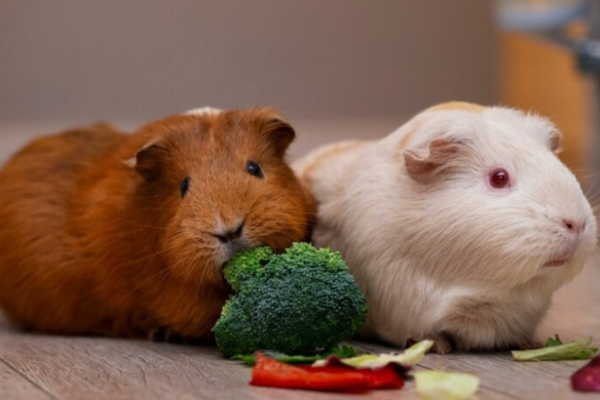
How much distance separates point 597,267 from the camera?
4238 millimetres

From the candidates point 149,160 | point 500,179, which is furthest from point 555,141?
point 149,160

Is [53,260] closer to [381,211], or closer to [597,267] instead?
[381,211]

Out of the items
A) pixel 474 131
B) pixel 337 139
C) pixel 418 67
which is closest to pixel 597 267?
pixel 474 131

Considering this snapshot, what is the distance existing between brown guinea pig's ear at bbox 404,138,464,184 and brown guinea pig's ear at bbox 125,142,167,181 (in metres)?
0.63

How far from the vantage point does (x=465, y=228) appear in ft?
7.75

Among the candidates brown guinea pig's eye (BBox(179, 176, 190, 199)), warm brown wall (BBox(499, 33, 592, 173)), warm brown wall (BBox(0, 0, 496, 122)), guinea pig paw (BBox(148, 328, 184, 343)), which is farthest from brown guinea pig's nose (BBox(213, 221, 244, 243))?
warm brown wall (BBox(499, 33, 592, 173))

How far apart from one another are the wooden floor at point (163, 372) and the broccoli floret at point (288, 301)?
0.10 meters

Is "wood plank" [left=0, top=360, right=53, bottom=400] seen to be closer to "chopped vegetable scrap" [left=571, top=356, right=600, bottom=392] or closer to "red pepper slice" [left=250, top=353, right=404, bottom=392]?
"red pepper slice" [left=250, top=353, right=404, bottom=392]

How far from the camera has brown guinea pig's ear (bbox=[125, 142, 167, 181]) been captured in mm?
2596

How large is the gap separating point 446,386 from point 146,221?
1.02 metres

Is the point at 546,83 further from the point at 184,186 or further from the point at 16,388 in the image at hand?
the point at 16,388

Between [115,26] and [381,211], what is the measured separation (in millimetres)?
4326

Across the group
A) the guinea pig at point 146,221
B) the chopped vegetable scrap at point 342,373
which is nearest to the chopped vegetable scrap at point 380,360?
the chopped vegetable scrap at point 342,373

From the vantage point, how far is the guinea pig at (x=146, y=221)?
2416 mm
